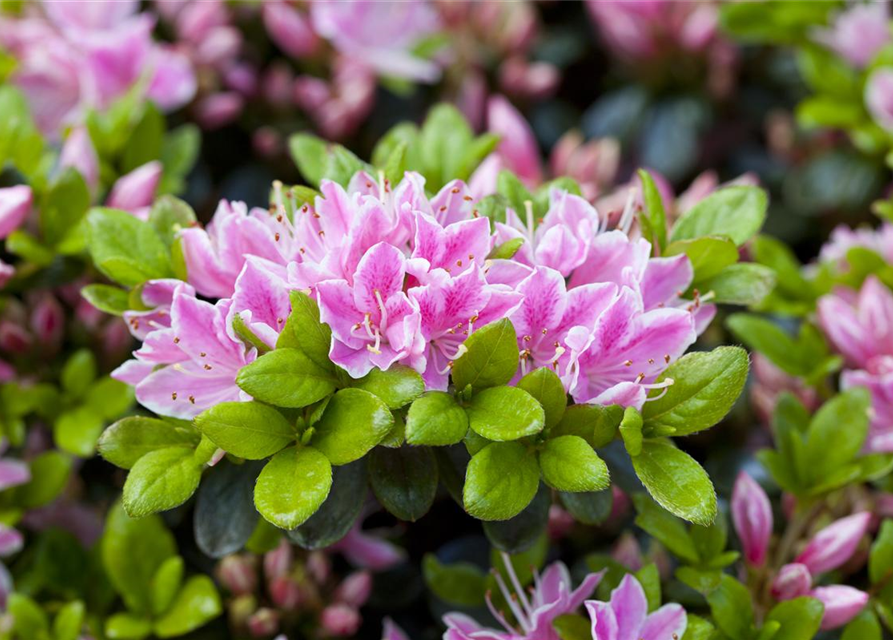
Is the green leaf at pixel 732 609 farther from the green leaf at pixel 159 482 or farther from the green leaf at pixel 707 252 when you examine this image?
the green leaf at pixel 159 482

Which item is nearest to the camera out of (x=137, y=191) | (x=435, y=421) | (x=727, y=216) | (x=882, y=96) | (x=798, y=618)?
(x=435, y=421)

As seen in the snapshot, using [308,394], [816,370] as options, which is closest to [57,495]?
[308,394]

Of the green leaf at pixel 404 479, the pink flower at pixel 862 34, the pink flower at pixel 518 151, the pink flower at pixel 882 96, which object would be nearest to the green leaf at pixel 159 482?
the green leaf at pixel 404 479

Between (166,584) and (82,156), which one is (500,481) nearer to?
(166,584)

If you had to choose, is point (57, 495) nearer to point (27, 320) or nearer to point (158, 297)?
point (27, 320)

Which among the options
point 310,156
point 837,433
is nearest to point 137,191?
point 310,156

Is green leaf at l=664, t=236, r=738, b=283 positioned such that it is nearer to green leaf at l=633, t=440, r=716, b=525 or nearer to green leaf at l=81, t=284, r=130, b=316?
green leaf at l=633, t=440, r=716, b=525
